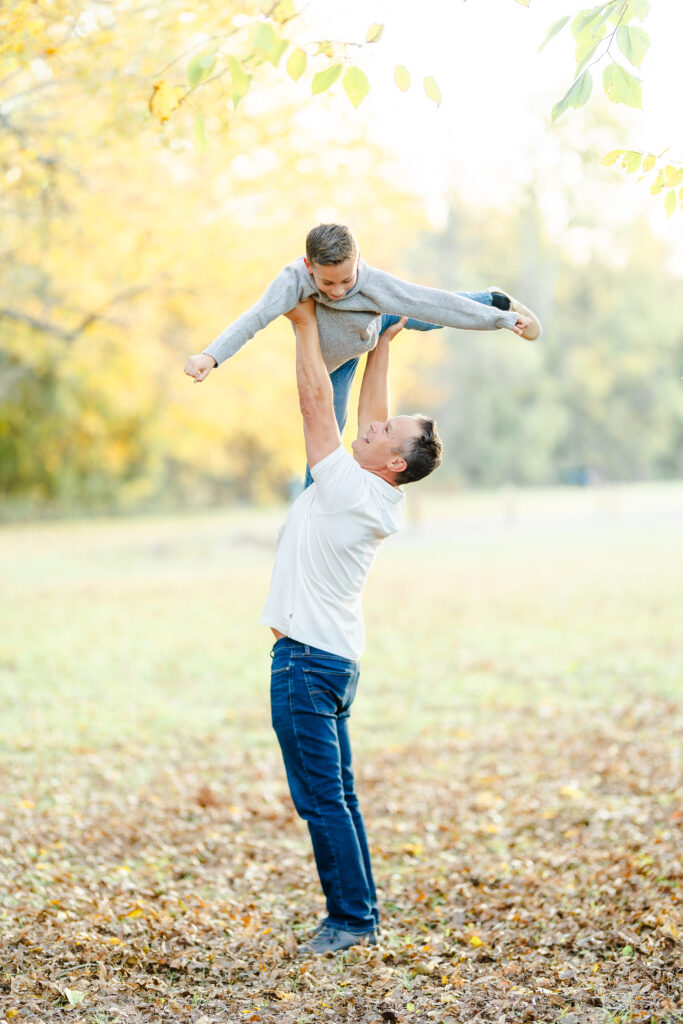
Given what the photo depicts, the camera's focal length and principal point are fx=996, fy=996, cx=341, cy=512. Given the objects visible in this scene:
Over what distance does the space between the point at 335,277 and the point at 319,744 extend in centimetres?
162

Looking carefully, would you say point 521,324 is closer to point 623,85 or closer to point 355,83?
point 623,85

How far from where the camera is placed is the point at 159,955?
11.9ft

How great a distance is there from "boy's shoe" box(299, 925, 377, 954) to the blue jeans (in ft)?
0.51

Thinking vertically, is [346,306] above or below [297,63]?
below

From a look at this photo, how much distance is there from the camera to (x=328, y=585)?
356 centimetres

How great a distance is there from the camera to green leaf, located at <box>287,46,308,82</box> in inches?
119

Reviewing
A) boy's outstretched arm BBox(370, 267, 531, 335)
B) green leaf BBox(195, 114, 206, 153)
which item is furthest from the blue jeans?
green leaf BBox(195, 114, 206, 153)

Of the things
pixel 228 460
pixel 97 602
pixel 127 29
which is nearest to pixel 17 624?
pixel 97 602

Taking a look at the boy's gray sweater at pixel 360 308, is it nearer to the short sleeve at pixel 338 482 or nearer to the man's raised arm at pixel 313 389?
the man's raised arm at pixel 313 389

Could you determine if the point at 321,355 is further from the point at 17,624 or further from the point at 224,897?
the point at 17,624

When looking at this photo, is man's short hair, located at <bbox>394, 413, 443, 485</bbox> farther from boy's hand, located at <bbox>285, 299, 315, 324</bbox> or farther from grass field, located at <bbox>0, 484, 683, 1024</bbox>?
grass field, located at <bbox>0, 484, 683, 1024</bbox>

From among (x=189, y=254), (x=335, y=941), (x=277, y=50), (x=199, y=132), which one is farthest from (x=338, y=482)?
(x=189, y=254)

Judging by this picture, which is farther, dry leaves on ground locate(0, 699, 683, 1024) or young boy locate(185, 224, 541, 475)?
dry leaves on ground locate(0, 699, 683, 1024)

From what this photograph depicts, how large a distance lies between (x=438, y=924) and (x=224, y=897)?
102 cm
